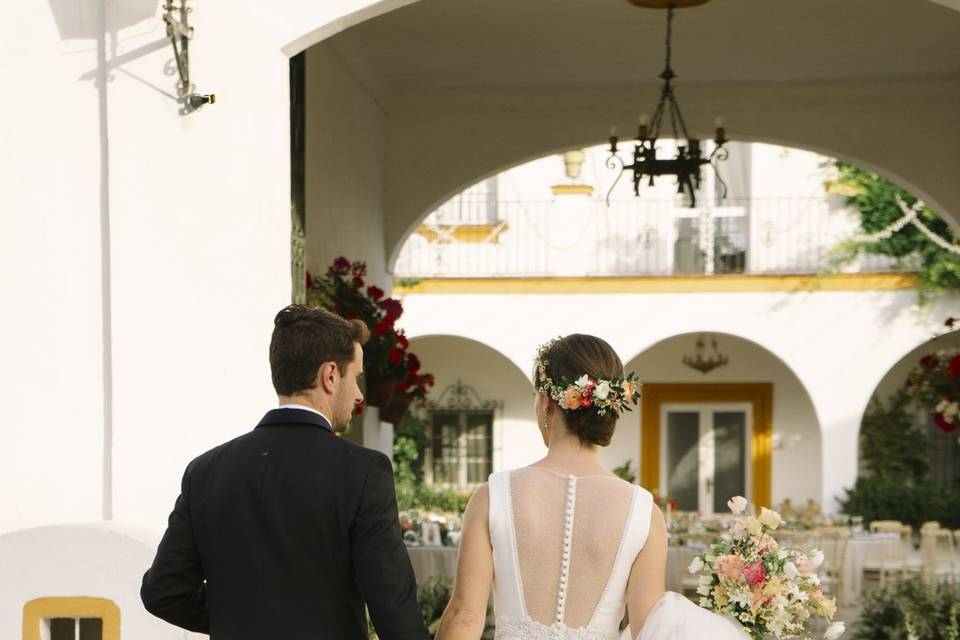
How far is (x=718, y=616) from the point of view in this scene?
325 cm

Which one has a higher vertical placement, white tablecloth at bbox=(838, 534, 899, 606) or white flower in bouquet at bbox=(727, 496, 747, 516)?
white flower in bouquet at bbox=(727, 496, 747, 516)

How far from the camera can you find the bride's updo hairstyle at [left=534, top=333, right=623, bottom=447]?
10.5 feet

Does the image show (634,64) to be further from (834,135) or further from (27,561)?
(27,561)

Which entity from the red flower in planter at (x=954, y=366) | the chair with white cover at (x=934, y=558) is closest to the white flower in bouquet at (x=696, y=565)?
the red flower in planter at (x=954, y=366)

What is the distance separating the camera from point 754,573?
3.33 metres

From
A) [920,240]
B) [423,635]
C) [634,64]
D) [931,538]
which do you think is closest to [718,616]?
[423,635]

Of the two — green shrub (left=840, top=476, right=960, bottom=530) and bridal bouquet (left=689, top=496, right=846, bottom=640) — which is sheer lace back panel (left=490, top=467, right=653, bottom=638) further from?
green shrub (left=840, top=476, right=960, bottom=530)

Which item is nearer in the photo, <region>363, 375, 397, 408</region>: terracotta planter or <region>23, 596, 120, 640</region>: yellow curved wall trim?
<region>23, 596, 120, 640</region>: yellow curved wall trim

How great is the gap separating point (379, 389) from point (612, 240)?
10503mm

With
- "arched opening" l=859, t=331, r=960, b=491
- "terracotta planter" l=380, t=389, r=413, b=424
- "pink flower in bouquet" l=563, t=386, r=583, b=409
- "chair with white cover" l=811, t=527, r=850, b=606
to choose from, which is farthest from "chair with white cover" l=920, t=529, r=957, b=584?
"pink flower in bouquet" l=563, t=386, r=583, b=409

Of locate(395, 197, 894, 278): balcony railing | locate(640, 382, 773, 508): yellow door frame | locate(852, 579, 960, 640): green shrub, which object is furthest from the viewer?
locate(640, 382, 773, 508): yellow door frame

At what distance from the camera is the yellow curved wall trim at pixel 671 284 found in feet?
57.1

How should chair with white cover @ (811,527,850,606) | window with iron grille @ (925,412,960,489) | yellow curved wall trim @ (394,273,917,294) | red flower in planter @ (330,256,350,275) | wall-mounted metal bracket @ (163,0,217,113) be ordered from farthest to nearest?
1. window with iron grille @ (925,412,960,489)
2. yellow curved wall trim @ (394,273,917,294)
3. chair with white cover @ (811,527,850,606)
4. red flower in planter @ (330,256,350,275)
5. wall-mounted metal bracket @ (163,0,217,113)

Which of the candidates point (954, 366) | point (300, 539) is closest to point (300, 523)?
point (300, 539)
